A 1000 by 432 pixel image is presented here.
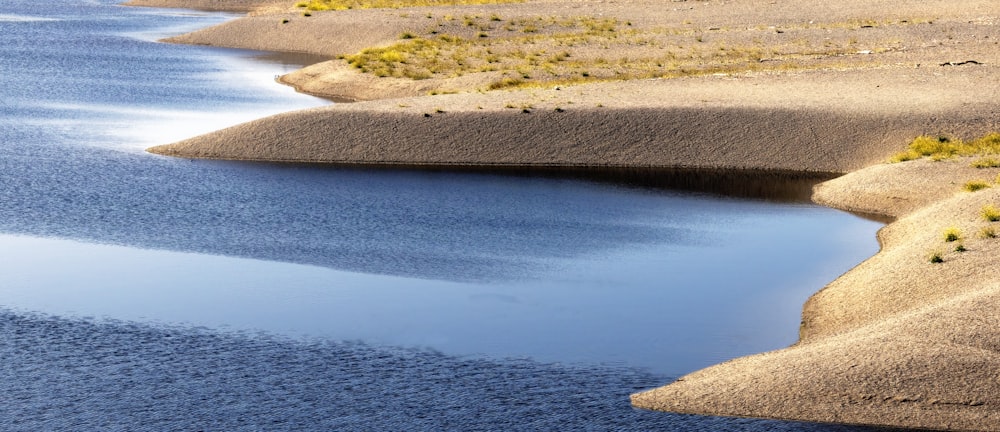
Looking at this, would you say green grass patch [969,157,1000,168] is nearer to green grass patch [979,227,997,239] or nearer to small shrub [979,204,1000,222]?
small shrub [979,204,1000,222]

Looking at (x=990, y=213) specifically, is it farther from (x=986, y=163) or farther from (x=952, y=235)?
(x=986, y=163)

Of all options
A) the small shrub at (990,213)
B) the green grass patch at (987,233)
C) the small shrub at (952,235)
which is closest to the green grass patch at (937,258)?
the small shrub at (952,235)

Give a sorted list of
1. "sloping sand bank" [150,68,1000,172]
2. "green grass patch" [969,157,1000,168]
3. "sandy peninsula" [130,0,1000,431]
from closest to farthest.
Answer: "sandy peninsula" [130,0,1000,431] → "green grass patch" [969,157,1000,168] → "sloping sand bank" [150,68,1000,172]

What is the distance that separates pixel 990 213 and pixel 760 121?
14330 millimetres

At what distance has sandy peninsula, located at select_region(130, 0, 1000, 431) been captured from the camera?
18.5 m

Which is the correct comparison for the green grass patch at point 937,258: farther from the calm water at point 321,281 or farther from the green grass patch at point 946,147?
the green grass patch at point 946,147

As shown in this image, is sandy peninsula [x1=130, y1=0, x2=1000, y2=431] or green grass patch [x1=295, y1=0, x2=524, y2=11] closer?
sandy peninsula [x1=130, y1=0, x2=1000, y2=431]

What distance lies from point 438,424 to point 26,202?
19.0 metres

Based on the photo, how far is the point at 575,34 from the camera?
68312mm

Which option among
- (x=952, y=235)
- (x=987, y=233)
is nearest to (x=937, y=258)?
(x=952, y=235)

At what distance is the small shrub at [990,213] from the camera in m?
27.1

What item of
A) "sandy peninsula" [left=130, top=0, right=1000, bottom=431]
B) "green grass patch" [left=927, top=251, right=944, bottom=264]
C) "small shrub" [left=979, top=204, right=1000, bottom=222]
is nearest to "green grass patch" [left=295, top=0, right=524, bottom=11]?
"sandy peninsula" [left=130, top=0, right=1000, bottom=431]

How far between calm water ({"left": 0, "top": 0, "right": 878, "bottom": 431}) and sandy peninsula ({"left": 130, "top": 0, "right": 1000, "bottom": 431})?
117 cm

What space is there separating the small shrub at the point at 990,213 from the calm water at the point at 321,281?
8.20 feet
